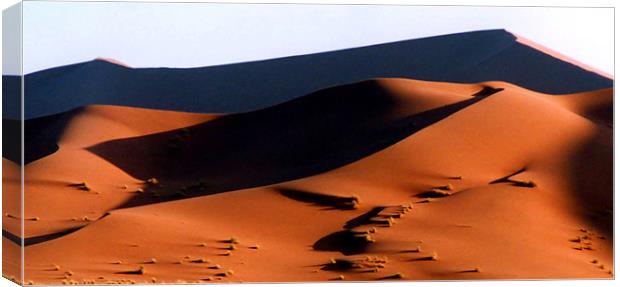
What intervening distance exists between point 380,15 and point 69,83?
155 inches

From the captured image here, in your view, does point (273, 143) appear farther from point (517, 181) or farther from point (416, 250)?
point (517, 181)

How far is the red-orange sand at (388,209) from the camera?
19.1 metres

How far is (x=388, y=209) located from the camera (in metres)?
19.8

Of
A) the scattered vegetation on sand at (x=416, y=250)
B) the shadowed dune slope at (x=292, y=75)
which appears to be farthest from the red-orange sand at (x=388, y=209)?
the shadowed dune slope at (x=292, y=75)

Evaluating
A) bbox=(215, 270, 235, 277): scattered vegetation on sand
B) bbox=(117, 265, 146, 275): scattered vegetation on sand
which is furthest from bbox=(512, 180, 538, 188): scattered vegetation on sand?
bbox=(117, 265, 146, 275): scattered vegetation on sand

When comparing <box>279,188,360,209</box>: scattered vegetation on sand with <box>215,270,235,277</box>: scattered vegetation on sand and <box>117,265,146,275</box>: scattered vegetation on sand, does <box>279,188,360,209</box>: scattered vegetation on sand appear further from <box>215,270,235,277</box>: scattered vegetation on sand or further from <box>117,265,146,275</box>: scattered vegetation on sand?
<box>117,265,146,275</box>: scattered vegetation on sand

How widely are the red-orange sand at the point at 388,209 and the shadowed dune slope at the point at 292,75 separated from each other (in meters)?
0.16

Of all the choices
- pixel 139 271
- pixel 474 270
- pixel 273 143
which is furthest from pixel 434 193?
pixel 139 271

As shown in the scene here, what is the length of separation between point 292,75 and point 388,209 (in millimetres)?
2011

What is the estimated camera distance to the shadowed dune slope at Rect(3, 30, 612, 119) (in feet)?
62.8

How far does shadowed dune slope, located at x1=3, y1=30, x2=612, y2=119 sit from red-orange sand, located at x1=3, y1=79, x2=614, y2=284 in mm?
158

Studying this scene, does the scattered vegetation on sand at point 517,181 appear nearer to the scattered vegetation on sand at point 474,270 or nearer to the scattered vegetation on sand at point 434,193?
the scattered vegetation on sand at point 434,193

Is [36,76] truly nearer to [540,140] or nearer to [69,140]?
[69,140]

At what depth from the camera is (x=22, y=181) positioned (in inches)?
734
